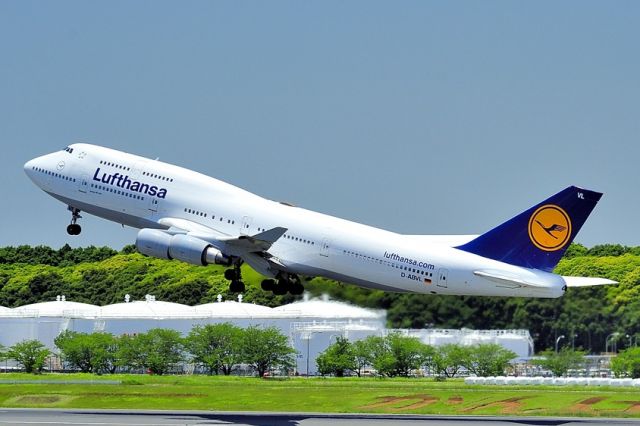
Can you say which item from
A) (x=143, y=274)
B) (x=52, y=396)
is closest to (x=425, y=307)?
(x=52, y=396)

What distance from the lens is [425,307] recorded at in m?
71.9

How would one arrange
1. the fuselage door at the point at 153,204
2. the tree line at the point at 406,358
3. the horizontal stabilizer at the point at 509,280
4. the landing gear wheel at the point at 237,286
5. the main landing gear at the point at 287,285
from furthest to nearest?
the tree line at the point at 406,358, the fuselage door at the point at 153,204, the main landing gear at the point at 287,285, the landing gear wheel at the point at 237,286, the horizontal stabilizer at the point at 509,280

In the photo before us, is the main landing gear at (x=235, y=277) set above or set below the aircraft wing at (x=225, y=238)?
below

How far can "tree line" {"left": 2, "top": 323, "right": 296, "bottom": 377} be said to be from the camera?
11862cm

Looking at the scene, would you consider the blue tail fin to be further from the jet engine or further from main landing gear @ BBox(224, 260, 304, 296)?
the jet engine

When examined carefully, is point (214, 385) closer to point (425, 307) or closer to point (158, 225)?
point (158, 225)

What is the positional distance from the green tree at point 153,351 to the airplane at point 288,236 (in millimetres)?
35634

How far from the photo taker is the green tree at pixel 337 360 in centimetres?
10850

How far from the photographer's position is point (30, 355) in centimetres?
12631

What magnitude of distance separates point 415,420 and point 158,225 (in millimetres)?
19476

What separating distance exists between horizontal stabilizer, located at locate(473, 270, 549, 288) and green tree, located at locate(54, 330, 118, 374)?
176 ft

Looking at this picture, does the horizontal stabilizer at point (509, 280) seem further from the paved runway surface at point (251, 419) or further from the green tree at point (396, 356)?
the green tree at point (396, 356)

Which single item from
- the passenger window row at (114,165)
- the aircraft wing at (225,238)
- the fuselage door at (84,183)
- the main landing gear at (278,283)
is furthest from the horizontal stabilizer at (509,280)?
the fuselage door at (84,183)

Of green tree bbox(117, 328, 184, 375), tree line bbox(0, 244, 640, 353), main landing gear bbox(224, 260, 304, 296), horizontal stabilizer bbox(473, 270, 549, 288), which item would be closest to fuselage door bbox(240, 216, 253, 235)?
main landing gear bbox(224, 260, 304, 296)
